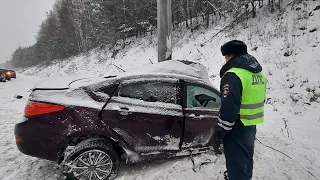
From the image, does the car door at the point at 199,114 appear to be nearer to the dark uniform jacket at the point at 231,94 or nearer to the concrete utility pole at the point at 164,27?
the dark uniform jacket at the point at 231,94

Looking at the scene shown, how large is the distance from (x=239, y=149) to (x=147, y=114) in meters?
1.29

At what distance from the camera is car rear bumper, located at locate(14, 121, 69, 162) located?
3.03 meters

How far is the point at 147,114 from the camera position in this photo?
10.8ft

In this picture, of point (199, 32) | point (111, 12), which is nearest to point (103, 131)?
point (199, 32)

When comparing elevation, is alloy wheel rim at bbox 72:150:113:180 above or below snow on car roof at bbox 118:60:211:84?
below

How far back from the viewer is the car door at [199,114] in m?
3.53

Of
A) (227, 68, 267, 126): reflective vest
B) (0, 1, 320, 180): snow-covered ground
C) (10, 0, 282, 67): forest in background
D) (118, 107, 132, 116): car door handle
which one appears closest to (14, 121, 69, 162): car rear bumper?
(0, 1, 320, 180): snow-covered ground

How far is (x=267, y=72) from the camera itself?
7918 millimetres

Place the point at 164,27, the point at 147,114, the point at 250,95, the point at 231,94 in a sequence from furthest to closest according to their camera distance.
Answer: the point at 164,27, the point at 147,114, the point at 250,95, the point at 231,94

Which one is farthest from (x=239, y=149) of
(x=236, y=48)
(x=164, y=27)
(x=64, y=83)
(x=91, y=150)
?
(x=164, y=27)

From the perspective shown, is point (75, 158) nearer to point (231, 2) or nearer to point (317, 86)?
point (317, 86)

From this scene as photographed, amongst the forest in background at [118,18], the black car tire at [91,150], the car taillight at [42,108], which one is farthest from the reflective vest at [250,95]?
the forest in background at [118,18]

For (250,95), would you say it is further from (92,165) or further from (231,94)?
(92,165)

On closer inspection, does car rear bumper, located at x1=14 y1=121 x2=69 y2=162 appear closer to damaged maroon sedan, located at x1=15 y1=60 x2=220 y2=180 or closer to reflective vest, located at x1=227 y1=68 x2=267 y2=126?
damaged maroon sedan, located at x1=15 y1=60 x2=220 y2=180
